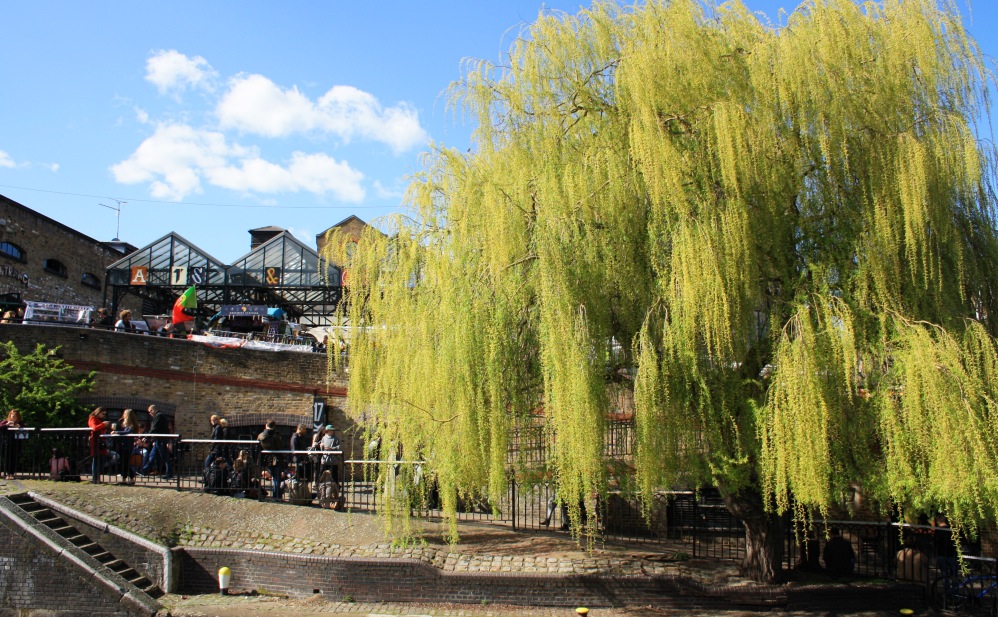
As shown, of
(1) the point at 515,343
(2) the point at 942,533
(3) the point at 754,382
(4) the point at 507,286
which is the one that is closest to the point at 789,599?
(2) the point at 942,533

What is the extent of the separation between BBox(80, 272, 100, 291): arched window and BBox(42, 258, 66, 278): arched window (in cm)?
142

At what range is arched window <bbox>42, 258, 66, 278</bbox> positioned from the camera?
28675 mm

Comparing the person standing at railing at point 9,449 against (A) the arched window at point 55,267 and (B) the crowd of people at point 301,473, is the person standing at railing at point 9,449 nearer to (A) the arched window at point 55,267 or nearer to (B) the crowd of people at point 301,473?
(B) the crowd of people at point 301,473

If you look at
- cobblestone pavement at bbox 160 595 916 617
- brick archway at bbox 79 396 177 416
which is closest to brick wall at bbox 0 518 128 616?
cobblestone pavement at bbox 160 595 916 617

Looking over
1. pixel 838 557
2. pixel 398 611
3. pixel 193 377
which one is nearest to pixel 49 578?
pixel 398 611

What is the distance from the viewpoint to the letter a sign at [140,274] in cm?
3056

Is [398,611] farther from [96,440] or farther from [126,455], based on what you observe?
[96,440]

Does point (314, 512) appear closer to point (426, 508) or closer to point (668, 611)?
point (426, 508)

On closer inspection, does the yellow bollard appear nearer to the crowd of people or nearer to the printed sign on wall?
the crowd of people

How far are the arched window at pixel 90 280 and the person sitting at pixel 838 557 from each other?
99.9 feet

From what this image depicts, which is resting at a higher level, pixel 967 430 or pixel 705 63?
pixel 705 63

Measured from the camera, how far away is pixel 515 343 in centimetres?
980

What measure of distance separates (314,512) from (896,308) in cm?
899

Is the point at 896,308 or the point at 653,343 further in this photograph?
the point at 653,343
